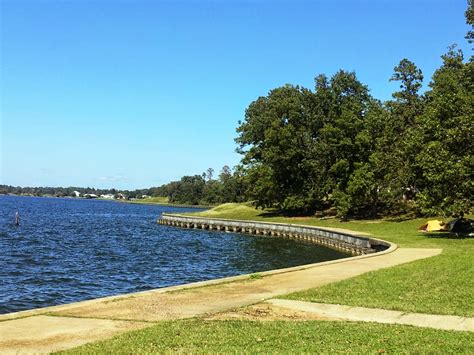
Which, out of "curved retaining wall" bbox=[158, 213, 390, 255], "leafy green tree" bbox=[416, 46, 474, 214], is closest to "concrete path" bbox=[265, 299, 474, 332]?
"curved retaining wall" bbox=[158, 213, 390, 255]

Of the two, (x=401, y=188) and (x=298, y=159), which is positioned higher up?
(x=298, y=159)

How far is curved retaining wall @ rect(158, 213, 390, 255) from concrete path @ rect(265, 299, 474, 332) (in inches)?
734

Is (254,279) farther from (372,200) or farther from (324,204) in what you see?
(324,204)

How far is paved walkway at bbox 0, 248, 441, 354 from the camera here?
8.84 metres

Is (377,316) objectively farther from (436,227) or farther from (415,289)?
(436,227)

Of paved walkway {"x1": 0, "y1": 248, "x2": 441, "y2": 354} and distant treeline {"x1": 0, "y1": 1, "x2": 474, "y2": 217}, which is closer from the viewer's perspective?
paved walkway {"x1": 0, "y1": 248, "x2": 441, "y2": 354}

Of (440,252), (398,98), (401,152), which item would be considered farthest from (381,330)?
(398,98)

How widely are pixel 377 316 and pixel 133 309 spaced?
18.2ft

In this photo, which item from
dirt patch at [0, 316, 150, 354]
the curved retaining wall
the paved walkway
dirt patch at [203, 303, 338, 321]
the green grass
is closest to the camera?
the green grass

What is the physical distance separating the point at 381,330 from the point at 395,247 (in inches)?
740

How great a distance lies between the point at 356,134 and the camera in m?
61.0

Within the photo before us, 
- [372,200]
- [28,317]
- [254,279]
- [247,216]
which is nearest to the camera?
[28,317]

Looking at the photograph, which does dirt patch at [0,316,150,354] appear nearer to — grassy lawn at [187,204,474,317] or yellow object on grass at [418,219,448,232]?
grassy lawn at [187,204,474,317]

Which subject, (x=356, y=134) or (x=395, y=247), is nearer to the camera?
(x=395, y=247)
